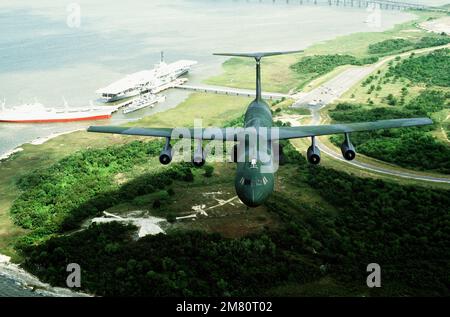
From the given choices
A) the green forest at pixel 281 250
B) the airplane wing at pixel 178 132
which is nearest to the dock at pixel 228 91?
the green forest at pixel 281 250

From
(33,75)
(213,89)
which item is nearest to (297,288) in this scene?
(213,89)

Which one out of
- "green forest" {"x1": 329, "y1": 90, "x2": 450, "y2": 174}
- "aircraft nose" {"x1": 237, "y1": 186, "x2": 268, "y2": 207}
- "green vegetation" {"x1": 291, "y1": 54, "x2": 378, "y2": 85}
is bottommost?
"green forest" {"x1": 329, "y1": 90, "x2": 450, "y2": 174}

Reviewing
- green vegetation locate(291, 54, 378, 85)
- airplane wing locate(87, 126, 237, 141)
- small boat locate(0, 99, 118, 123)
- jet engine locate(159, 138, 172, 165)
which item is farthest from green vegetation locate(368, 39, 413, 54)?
jet engine locate(159, 138, 172, 165)

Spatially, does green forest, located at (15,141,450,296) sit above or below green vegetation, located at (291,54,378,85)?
below

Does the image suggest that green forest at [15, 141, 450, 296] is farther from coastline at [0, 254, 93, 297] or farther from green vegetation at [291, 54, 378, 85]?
green vegetation at [291, 54, 378, 85]

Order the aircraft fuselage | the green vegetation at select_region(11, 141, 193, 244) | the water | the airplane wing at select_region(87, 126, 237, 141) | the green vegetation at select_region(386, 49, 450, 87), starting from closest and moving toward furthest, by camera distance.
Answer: the aircraft fuselage
the airplane wing at select_region(87, 126, 237, 141)
the green vegetation at select_region(11, 141, 193, 244)
the water
the green vegetation at select_region(386, 49, 450, 87)

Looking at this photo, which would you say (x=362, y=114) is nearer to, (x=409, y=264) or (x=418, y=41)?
(x=409, y=264)
